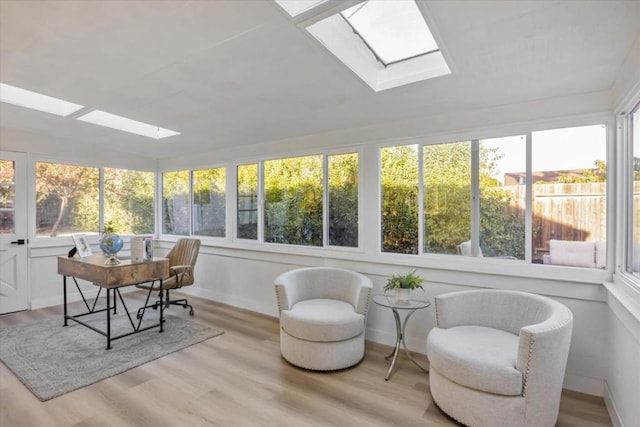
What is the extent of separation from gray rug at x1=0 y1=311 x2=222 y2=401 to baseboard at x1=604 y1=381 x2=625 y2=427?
335 cm

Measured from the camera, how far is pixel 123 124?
4008 mm

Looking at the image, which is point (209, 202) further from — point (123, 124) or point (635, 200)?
point (635, 200)

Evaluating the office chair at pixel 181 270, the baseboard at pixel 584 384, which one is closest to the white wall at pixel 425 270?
the baseboard at pixel 584 384

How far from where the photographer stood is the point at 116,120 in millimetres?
→ 3951

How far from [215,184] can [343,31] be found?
3511 mm

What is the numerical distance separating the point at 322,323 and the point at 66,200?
4423 millimetres

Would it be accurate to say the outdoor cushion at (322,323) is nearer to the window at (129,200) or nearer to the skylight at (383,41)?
the skylight at (383,41)

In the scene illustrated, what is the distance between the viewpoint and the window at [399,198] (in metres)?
3.26

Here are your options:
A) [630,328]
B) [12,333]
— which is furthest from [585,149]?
[12,333]

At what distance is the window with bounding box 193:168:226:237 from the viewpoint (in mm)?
4922

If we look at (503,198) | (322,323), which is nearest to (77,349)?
(322,323)

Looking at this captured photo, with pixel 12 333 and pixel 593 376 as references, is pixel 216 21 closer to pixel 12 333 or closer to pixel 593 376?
pixel 593 376

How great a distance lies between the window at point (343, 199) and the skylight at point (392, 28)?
1.42 meters

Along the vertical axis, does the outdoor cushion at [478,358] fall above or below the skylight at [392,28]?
below
